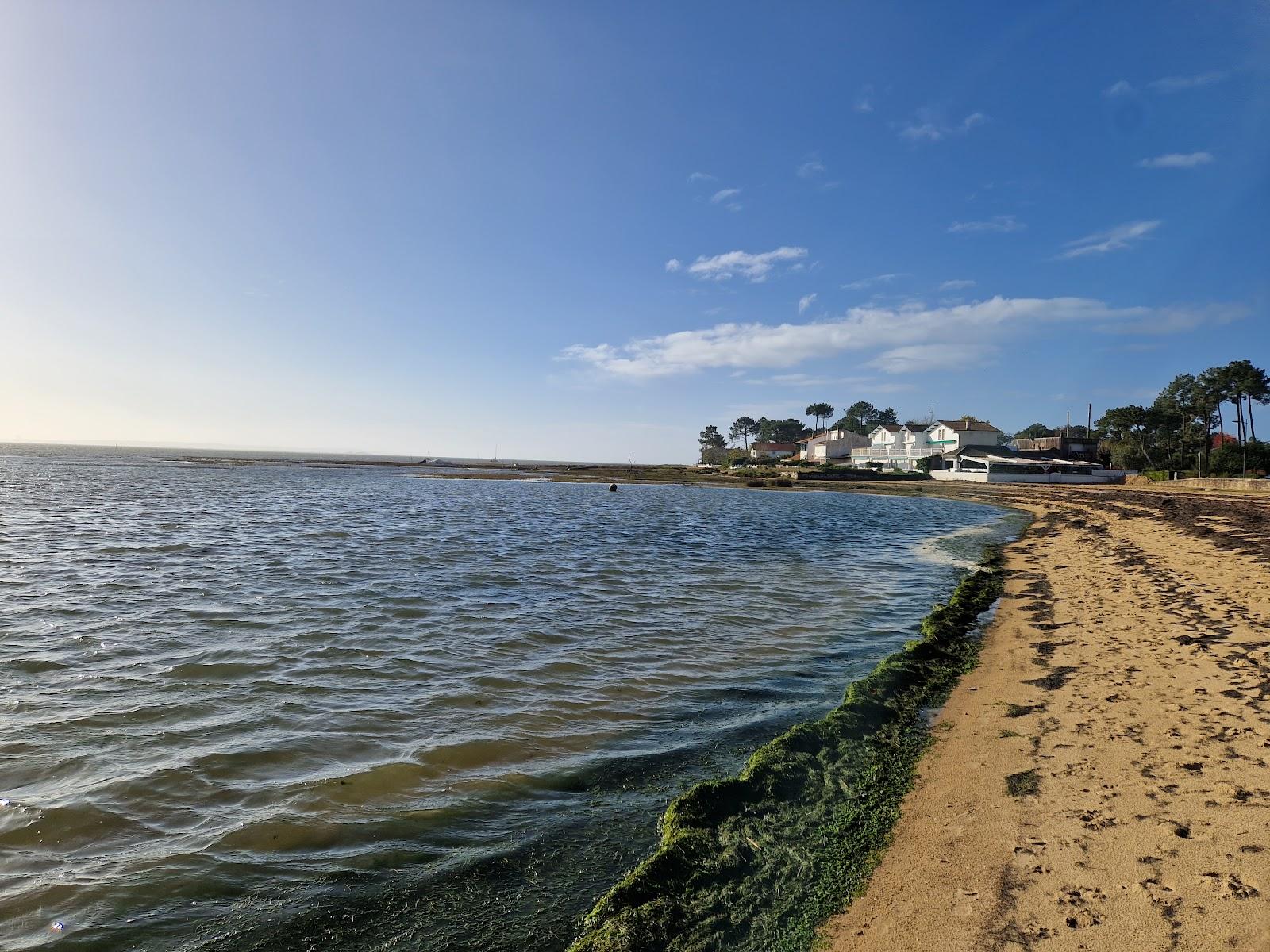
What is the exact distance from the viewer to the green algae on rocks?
412cm

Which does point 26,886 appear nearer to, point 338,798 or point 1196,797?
point 338,798

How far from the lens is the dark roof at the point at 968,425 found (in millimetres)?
87812

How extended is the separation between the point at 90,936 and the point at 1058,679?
10072 millimetres

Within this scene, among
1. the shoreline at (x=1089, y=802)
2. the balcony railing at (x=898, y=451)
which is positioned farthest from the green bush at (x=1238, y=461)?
the shoreline at (x=1089, y=802)

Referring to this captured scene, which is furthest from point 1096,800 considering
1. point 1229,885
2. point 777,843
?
point 777,843

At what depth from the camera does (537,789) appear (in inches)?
238

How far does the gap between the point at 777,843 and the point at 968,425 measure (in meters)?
95.1

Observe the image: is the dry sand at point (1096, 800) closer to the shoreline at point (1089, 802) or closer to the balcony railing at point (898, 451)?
the shoreline at point (1089, 802)

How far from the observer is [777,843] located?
17.0ft

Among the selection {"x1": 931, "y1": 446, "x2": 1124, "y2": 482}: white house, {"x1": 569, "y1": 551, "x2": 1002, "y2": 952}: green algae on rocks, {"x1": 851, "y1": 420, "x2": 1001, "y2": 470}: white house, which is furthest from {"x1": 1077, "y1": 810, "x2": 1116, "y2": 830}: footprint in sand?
{"x1": 851, "y1": 420, "x2": 1001, "y2": 470}: white house

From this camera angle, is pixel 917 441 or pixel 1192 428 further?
pixel 917 441

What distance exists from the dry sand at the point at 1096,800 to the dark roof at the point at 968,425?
83452 millimetres

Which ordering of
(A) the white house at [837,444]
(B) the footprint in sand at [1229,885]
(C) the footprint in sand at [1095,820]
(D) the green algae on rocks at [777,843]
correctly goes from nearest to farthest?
1. (B) the footprint in sand at [1229,885]
2. (D) the green algae on rocks at [777,843]
3. (C) the footprint in sand at [1095,820]
4. (A) the white house at [837,444]

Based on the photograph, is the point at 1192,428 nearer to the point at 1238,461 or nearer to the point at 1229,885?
the point at 1238,461
